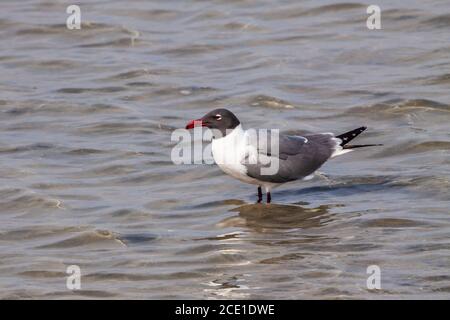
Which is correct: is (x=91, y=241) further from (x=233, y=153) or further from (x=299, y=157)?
(x=299, y=157)

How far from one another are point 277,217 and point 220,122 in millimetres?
1037

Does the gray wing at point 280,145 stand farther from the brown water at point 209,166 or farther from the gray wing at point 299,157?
the brown water at point 209,166

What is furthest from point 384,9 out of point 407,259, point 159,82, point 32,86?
point 407,259

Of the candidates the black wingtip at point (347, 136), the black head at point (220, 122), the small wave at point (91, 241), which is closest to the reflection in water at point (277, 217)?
the black head at point (220, 122)

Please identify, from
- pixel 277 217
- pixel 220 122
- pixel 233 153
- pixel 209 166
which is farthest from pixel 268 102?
pixel 277 217

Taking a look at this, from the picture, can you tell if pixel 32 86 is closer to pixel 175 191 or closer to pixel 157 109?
pixel 157 109

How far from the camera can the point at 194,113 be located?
43.8ft

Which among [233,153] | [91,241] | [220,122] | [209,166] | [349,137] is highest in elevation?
[220,122]

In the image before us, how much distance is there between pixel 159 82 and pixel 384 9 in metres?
3.80

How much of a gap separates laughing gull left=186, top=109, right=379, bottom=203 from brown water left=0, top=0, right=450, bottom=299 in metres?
0.25

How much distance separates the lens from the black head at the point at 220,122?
34.7 ft

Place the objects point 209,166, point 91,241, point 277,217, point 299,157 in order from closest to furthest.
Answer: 1. point 91,241
2. point 277,217
3. point 299,157
4. point 209,166

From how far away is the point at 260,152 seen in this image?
1045 cm

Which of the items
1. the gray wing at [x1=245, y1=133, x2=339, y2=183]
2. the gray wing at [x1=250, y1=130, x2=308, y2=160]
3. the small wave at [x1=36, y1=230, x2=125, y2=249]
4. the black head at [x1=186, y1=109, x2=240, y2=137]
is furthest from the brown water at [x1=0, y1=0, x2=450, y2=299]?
the black head at [x1=186, y1=109, x2=240, y2=137]
